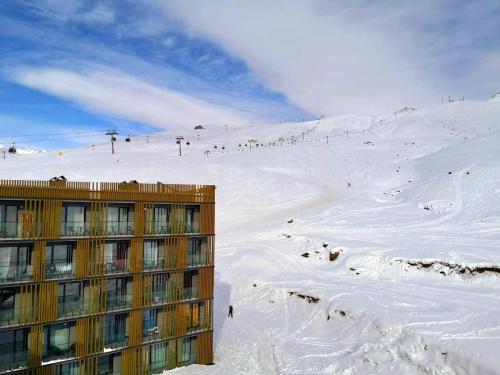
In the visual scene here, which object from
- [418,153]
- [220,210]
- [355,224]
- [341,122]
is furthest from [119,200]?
[341,122]

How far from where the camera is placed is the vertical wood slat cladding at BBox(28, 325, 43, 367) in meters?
24.7

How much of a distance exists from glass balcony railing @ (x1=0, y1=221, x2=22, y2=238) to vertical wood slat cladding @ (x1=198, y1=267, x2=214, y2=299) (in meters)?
12.0

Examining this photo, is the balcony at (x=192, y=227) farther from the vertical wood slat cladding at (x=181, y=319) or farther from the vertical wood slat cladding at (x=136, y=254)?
the vertical wood slat cladding at (x=181, y=319)

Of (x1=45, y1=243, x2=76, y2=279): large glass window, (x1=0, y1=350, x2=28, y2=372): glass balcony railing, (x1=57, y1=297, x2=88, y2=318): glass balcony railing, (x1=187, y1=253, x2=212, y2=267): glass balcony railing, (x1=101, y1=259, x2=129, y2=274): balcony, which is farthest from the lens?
(x1=187, y1=253, x2=212, y2=267): glass balcony railing

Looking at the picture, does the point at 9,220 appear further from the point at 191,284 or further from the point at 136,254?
the point at 191,284

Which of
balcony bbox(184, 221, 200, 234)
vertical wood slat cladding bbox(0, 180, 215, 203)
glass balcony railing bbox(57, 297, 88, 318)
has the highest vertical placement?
vertical wood slat cladding bbox(0, 180, 215, 203)

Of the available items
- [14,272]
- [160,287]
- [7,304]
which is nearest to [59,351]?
[7,304]

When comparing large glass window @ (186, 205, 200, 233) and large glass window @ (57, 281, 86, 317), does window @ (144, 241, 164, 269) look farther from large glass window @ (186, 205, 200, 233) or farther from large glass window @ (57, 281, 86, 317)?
large glass window @ (57, 281, 86, 317)

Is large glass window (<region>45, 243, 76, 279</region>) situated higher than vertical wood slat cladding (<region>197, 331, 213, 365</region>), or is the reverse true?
large glass window (<region>45, 243, 76, 279</region>)

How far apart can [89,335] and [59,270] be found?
14.6 ft

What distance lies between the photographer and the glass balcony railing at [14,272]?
2414 cm

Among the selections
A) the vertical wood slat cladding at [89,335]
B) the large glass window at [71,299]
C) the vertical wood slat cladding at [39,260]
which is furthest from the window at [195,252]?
the vertical wood slat cladding at [39,260]

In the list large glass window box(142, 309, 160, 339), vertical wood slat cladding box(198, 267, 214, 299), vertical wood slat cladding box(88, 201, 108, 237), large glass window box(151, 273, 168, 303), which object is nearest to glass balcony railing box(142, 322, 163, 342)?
large glass window box(142, 309, 160, 339)

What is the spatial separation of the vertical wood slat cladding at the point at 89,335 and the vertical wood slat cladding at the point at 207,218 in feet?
28.8
